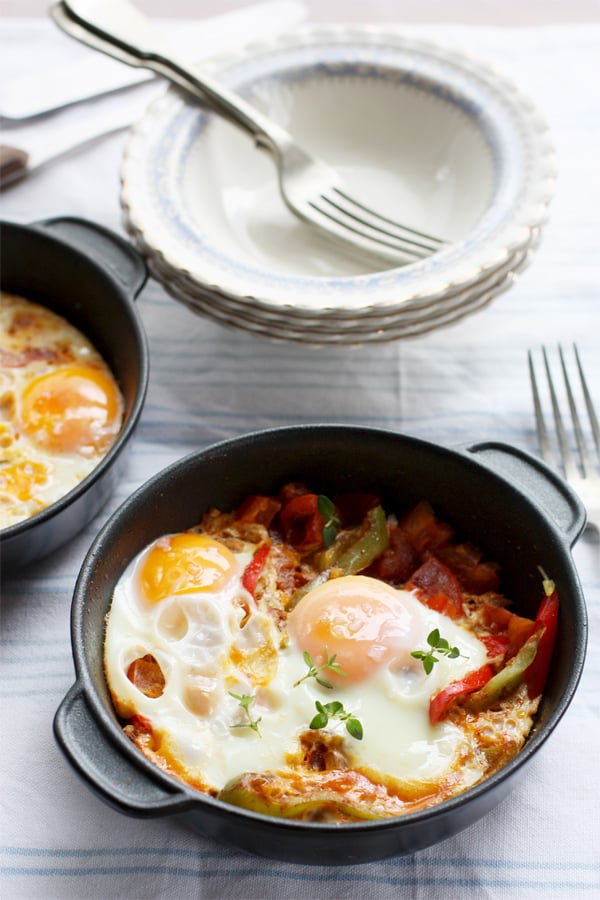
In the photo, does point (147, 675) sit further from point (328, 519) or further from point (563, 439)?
point (563, 439)

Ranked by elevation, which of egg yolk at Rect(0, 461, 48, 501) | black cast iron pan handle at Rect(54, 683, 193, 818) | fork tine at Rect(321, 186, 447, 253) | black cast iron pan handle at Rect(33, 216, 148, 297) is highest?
fork tine at Rect(321, 186, 447, 253)

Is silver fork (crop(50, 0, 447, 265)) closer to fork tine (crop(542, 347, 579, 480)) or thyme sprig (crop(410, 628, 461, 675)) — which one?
fork tine (crop(542, 347, 579, 480))

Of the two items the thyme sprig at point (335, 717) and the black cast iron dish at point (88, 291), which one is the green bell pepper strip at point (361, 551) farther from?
the black cast iron dish at point (88, 291)

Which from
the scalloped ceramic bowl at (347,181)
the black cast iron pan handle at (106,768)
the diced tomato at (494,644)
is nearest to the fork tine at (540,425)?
the scalloped ceramic bowl at (347,181)

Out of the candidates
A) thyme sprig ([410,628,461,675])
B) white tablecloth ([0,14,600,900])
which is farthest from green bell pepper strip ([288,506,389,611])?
white tablecloth ([0,14,600,900])

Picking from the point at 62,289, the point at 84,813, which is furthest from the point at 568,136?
the point at 84,813

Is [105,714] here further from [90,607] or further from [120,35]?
[120,35]
